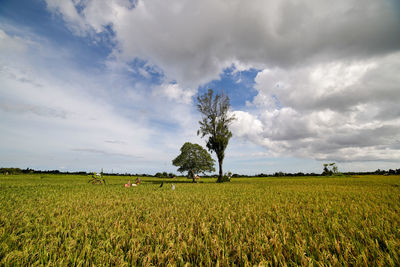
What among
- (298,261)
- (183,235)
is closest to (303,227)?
(298,261)

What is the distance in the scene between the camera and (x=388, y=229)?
2.92m

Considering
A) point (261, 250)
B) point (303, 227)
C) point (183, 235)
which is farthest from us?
point (303, 227)

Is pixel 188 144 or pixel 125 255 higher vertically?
pixel 188 144

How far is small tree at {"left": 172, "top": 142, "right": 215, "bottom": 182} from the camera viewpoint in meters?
30.4

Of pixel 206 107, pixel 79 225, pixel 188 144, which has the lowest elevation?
pixel 79 225

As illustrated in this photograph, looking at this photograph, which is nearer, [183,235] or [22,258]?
[22,258]

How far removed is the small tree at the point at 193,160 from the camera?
99.8 feet

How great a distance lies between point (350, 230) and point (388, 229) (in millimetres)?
685

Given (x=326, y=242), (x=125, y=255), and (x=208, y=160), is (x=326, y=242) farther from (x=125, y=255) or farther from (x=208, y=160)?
(x=208, y=160)

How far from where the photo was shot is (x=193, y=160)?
3089 cm

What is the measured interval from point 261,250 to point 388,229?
257 cm

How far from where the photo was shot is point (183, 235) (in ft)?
9.14

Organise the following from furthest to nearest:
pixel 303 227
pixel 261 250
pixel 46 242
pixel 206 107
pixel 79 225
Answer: pixel 206 107 → pixel 79 225 → pixel 303 227 → pixel 46 242 → pixel 261 250

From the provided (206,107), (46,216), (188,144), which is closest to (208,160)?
(188,144)
